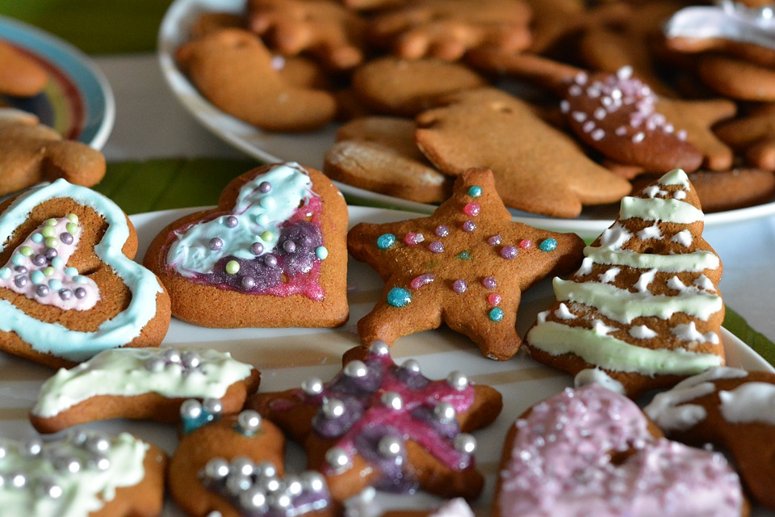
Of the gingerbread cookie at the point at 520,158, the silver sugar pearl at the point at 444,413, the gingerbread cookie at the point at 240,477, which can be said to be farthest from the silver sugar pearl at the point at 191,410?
the gingerbread cookie at the point at 520,158

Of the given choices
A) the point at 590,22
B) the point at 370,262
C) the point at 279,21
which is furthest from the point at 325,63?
the point at 370,262

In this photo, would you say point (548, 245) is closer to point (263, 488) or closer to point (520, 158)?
point (520, 158)

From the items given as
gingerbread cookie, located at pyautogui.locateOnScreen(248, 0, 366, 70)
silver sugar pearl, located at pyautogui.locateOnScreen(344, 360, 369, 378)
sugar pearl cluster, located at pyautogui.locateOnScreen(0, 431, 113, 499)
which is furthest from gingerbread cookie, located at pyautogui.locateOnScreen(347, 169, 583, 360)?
gingerbread cookie, located at pyautogui.locateOnScreen(248, 0, 366, 70)

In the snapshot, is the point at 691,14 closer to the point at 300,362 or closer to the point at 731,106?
the point at 731,106

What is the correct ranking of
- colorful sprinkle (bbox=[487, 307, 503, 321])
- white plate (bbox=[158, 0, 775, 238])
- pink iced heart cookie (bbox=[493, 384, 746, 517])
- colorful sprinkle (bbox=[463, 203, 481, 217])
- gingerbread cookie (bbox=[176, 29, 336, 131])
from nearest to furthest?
pink iced heart cookie (bbox=[493, 384, 746, 517]) < colorful sprinkle (bbox=[487, 307, 503, 321]) < colorful sprinkle (bbox=[463, 203, 481, 217]) < white plate (bbox=[158, 0, 775, 238]) < gingerbread cookie (bbox=[176, 29, 336, 131])

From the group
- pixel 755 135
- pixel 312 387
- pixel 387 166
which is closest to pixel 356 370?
pixel 312 387

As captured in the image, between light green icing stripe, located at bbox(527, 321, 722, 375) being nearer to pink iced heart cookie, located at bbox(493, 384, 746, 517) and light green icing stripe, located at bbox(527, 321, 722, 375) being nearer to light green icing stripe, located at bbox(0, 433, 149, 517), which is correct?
pink iced heart cookie, located at bbox(493, 384, 746, 517)
